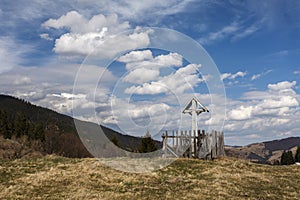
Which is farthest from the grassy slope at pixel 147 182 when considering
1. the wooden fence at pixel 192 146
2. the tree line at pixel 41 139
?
the tree line at pixel 41 139

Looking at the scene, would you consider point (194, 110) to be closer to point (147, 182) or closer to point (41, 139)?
point (147, 182)

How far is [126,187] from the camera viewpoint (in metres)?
16.9

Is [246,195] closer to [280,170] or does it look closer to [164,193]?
[164,193]

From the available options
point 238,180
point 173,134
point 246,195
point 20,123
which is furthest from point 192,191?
point 20,123

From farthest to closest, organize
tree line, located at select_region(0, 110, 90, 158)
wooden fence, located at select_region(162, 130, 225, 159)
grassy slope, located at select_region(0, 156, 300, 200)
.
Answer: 1. tree line, located at select_region(0, 110, 90, 158)
2. wooden fence, located at select_region(162, 130, 225, 159)
3. grassy slope, located at select_region(0, 156, 300, 200)

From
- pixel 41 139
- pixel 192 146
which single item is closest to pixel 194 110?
pixel 192 146

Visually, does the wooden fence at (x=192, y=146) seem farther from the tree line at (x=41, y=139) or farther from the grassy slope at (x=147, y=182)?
the tree line at (x=41, y=139)

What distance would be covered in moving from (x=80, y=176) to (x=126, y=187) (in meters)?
3.15

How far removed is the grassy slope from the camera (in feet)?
50.6

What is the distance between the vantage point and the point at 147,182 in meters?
17.8

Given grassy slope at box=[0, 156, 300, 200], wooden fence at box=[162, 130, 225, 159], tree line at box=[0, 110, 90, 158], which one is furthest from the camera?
tree line at box=[0, 110, 90, 158]

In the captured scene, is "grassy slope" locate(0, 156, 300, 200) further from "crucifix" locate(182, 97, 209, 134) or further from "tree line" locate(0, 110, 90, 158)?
"tree line" locate(0, 110, 90, 158)

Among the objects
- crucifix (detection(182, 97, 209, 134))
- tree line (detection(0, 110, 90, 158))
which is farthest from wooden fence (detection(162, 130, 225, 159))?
tree line (detection(0, 110, 90, 158))

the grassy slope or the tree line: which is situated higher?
the tree line
